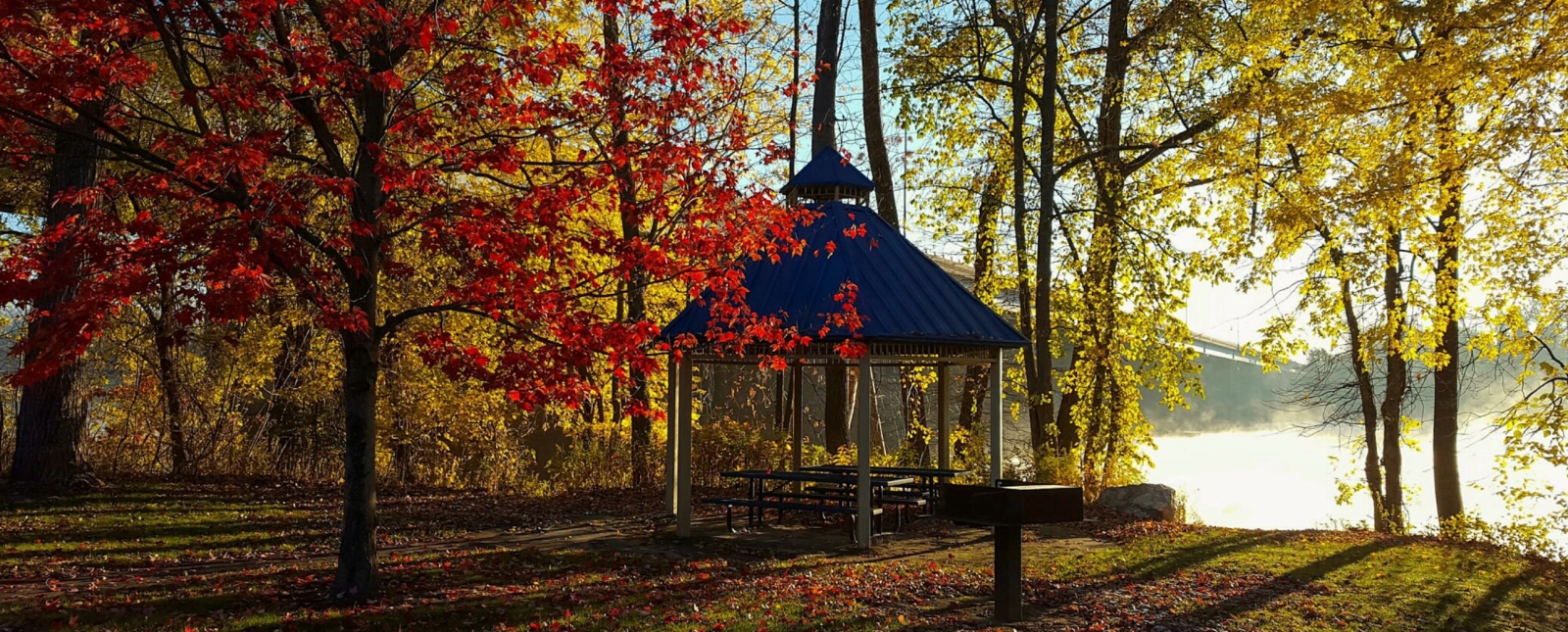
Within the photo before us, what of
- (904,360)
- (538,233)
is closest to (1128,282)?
(904,360)

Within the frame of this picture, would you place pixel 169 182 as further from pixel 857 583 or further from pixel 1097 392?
pixel 1097 392

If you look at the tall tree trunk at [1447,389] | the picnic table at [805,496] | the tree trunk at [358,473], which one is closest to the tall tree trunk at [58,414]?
the tree trunk at [358,473]

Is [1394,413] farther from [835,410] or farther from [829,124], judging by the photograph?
[829,124]

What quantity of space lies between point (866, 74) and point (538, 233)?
1094cm

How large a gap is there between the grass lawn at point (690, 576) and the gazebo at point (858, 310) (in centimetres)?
108

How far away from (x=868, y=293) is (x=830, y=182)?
1.98 meters

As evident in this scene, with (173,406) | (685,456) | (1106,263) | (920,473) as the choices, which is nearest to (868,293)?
(920,473)

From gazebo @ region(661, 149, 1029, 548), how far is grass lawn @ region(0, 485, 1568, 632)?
1.08 m

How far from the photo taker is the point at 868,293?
10.6 metres

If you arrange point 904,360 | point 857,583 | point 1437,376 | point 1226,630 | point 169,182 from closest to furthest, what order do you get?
point 169,182 < point 1226,630 < point 857,583 < point 904,360 < point 1437,376

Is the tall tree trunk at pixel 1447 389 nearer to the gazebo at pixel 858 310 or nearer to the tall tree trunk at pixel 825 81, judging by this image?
the gazebo at pixel 858 310

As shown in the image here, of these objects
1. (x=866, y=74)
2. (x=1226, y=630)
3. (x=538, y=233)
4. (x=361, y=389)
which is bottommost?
(x=1226, y=630)

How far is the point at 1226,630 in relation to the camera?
735 cm

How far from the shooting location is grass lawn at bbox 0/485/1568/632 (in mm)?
7066
